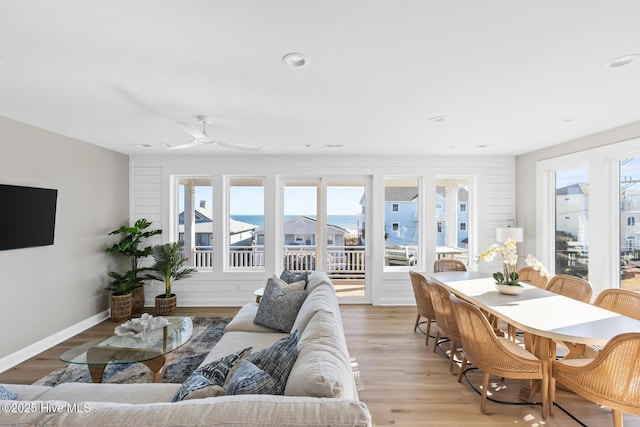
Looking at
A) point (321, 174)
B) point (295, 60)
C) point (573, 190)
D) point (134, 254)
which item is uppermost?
point (295, 60)

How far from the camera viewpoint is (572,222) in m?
4.36

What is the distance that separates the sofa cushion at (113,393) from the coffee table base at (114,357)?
50cm

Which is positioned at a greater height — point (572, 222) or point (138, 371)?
point (572, 222)

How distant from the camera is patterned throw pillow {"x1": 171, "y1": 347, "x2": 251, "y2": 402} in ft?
4.52

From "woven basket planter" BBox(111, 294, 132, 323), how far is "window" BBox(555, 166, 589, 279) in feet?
21.2

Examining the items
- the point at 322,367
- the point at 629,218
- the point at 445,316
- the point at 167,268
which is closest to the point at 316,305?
the point at 322,367

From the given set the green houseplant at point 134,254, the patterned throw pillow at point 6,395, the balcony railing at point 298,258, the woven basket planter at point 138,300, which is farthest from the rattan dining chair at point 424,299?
the woven basket planter at point 138,300

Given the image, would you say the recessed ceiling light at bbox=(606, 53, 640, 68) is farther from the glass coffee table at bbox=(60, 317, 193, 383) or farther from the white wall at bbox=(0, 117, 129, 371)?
the white wall at bbox=(0, 117, 129, 371)

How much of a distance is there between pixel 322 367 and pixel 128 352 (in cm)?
199

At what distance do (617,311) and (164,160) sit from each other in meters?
6.15

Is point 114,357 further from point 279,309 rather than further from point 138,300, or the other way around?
point 138,300

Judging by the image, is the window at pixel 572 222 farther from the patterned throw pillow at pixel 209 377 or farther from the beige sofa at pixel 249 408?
the patterned throw pillow at pixel 209 377

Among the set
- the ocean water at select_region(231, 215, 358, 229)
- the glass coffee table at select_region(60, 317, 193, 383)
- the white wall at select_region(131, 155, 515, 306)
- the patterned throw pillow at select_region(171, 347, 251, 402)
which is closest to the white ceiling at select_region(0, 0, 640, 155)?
the white wall at select_region(131, 155, 515, 306)

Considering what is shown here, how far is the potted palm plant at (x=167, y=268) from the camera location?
4699 mm
